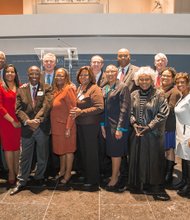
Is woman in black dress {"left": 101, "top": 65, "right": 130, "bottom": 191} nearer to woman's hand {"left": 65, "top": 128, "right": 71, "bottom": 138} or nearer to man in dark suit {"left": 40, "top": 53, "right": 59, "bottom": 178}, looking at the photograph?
woman's hand {"left": 65, "top": 128, "right": 71, "bottom": 138}

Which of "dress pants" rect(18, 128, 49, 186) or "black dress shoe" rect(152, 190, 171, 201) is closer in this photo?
"black dress shoe" rect(152, 190, 171, 201)

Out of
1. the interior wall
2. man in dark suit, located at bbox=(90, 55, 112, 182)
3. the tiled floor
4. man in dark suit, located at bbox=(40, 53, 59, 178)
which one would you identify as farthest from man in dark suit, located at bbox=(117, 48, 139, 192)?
the interior wall

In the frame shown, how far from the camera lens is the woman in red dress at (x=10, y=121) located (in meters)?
3.03

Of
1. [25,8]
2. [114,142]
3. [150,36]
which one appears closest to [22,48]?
[150,36]

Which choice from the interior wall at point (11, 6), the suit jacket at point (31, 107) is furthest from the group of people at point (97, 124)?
the interior wall at point (11, 6)

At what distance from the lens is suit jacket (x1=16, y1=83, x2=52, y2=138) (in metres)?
2.90

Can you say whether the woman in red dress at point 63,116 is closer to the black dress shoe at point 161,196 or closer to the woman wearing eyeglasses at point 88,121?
the woman wearing eyeglasses at point 88,121

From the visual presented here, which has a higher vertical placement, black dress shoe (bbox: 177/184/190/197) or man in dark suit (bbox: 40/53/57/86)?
man in dark suit (bbox: 40/53/57/86)

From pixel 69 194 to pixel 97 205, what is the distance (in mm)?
400

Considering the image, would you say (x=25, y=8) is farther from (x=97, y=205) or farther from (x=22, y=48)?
(x=97, y=205)

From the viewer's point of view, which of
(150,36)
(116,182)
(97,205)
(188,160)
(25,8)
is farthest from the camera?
(25,8)

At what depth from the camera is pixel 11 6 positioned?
381 inches

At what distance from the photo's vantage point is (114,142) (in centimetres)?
301

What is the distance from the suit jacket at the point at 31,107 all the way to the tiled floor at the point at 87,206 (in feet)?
2.33
